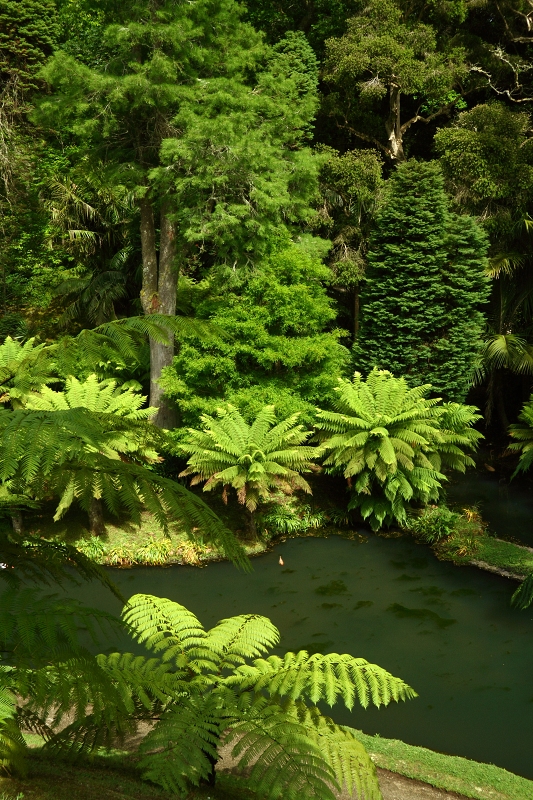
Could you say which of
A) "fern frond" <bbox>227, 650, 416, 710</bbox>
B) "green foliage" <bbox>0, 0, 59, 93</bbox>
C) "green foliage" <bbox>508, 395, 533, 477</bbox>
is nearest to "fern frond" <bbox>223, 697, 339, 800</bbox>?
"fern frond" <bbox>227, 650, 416, 710</bbox>

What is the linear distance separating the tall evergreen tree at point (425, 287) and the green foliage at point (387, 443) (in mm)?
1562

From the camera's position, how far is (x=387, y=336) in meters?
13.5

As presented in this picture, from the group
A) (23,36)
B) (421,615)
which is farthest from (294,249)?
(23,36)

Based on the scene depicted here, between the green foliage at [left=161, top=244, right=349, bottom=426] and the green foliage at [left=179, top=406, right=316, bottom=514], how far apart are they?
0.53 meters

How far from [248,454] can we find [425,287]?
204 inches

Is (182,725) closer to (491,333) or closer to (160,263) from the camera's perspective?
(160,263)

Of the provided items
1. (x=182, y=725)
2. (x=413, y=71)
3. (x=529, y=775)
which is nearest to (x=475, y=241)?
(x=413, y=71)

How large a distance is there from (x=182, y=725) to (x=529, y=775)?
4.04 metres

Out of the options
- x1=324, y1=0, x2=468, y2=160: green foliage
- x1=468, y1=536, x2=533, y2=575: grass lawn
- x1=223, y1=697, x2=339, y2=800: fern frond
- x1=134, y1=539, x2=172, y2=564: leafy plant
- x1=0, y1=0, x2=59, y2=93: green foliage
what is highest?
x1=0, y1=0, x2=59, y2=93: green foliage

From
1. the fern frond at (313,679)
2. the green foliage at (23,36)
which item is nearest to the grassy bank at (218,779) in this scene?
the fern frond at (313,679)

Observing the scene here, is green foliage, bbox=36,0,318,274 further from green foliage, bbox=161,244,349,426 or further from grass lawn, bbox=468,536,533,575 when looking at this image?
grass lawn, bbox=468,536,533,575

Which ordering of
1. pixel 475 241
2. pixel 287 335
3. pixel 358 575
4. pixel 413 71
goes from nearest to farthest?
pixel 358 575, pixel 287 335, pixel 475 241, pixel 413 71

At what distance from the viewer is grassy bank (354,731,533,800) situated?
5.76 meters

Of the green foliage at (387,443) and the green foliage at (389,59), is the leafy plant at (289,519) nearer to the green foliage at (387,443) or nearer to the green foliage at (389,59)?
the green foliage at (387,443)
